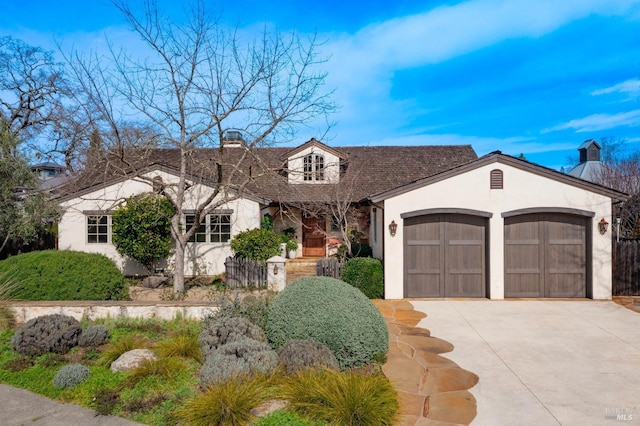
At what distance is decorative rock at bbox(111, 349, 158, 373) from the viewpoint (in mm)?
5562

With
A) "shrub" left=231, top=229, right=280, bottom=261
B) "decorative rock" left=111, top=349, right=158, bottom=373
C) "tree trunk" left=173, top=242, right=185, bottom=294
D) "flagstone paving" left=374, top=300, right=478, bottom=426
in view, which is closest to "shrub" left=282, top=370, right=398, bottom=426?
"flagstone paving" left=374, top=300, right=478, bottom=426

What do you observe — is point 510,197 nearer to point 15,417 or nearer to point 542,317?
point 542,317

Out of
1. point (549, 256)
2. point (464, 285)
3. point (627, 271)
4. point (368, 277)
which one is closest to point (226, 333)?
point (368, 277)

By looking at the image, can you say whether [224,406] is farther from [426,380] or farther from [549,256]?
[549,256]

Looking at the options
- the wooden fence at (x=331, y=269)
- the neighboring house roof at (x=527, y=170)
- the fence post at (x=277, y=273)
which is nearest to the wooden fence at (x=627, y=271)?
the neighboring house roof at (x=527, y=170)

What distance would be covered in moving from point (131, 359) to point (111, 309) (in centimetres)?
299

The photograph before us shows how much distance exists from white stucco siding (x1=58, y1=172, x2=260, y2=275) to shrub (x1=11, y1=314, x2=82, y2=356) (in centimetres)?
879

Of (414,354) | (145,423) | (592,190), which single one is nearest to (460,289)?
(592,190)

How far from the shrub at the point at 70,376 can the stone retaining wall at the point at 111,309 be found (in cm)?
283

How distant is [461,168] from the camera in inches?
427

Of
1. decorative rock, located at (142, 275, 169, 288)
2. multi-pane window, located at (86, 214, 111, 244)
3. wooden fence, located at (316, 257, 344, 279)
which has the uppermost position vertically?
multi-pane window, located at (86, 214, 111, 244)

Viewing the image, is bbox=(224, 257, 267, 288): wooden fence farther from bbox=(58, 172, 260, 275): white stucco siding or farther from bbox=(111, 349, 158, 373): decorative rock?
bbox=(111, 349, 158, 373): decorative rock

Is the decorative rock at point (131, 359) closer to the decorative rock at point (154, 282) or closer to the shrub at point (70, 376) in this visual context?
the shrub at point (70, 376)

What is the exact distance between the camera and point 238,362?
505 cm
